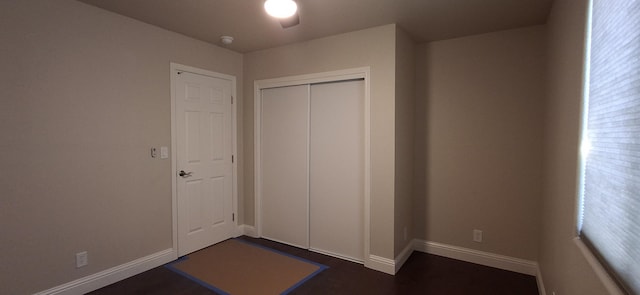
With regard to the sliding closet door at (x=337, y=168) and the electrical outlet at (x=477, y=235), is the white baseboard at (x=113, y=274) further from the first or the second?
the electrical outlet at (x=477, y=235)

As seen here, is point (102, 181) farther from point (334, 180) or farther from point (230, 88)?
point (334, 180)

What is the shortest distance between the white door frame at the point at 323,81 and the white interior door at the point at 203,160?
1.10ft

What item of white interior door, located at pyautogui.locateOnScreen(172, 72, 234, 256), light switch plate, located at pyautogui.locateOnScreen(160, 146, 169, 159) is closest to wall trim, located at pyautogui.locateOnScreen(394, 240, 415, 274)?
white interior door, located at pyautogui.locateOnScreen(172, 72, 234, 256)

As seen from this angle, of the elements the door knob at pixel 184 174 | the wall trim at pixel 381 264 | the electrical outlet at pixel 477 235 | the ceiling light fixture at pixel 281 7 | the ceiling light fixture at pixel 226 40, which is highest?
the ceiling light fixture at pixel 226 40

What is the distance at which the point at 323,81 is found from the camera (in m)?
3.33

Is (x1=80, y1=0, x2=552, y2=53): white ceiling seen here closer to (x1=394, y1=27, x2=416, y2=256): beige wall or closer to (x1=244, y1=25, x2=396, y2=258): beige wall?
(x1=244, y1=25, x2=396, y2=258): beige wall

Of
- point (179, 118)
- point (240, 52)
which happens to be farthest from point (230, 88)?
point (179, 118)

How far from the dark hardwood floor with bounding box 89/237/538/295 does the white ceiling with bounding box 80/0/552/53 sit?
2.43 metres

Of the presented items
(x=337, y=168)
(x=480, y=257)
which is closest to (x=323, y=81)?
(x=337, y=168)

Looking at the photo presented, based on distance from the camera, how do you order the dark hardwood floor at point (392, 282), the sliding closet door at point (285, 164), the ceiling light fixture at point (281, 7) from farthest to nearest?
1. the sliding closet door at point (285, 164)
2. the dark hardwood floor at point (392, 282)
3. the ceiling light fixture at point (281, 7)

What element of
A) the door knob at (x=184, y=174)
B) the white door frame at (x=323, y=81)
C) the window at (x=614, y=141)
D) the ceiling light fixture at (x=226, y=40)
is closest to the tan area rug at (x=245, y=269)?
the white door frame at (x=323, y=81)

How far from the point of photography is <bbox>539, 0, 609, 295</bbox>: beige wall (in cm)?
148

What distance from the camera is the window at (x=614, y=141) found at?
880 mm

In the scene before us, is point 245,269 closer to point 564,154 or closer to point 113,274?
point 113,274
